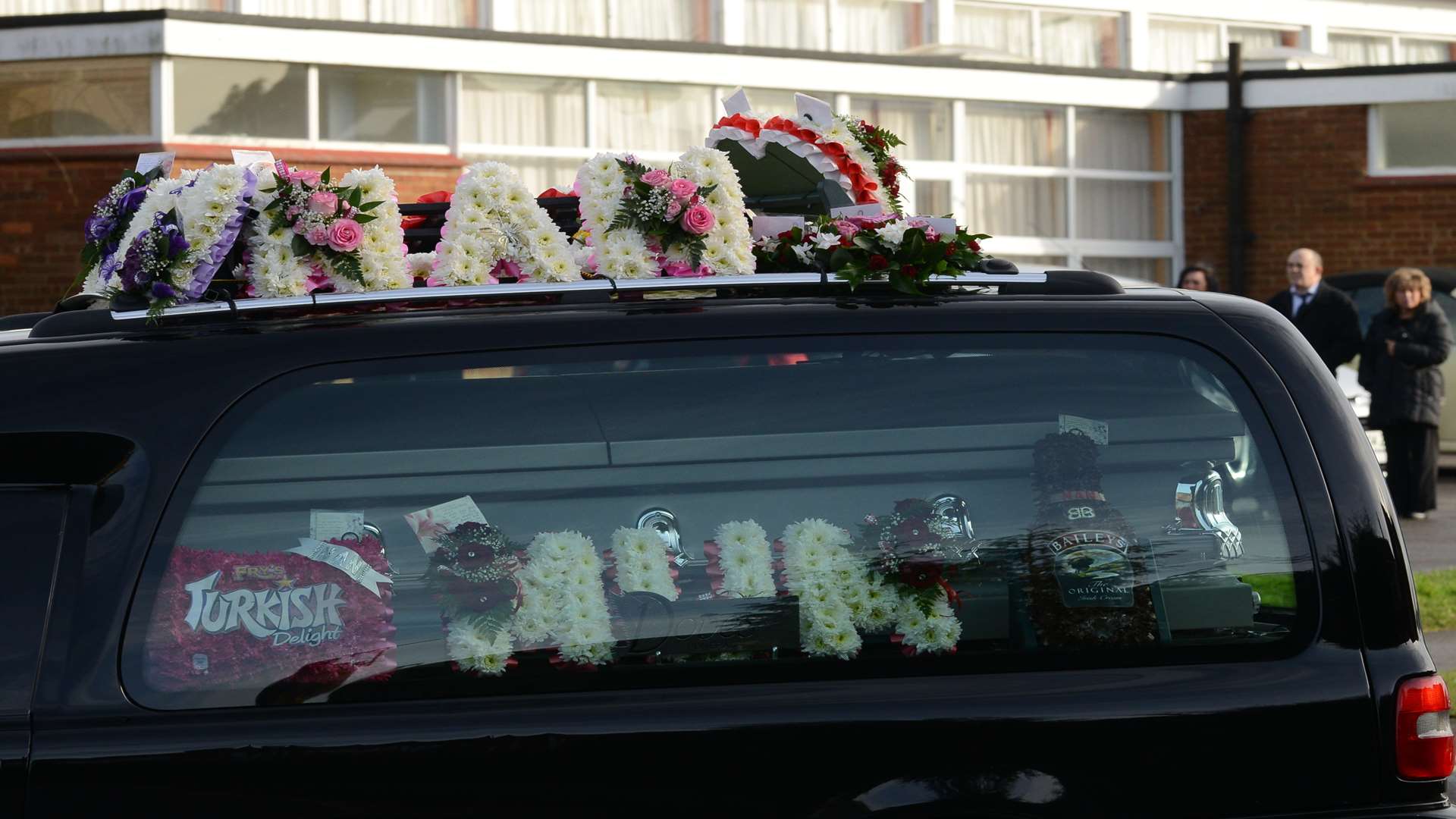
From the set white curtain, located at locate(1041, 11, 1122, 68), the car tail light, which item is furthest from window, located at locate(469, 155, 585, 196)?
the car tail light

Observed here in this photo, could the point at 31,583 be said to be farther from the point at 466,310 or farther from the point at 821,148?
the point at 821,148

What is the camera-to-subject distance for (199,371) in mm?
2570

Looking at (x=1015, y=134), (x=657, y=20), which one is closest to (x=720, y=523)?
(x=657, y=20)

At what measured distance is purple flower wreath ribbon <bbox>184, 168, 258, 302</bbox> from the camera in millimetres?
2891

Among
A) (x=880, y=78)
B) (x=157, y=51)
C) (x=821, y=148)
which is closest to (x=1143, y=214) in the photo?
(x=880, y=78)

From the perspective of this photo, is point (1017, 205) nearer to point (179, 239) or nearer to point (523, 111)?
point (523, 111)

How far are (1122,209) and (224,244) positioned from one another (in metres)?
19.2

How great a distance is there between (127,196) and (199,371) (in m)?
0.80

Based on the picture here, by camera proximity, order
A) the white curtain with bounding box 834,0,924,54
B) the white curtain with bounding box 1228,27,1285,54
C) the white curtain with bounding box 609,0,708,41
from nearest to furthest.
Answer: the white curtain with bounding box 609,0,708,41, the white curtain with bounding box 834,0,924,54, the white curtain with bounding box 1228,27,1285,54

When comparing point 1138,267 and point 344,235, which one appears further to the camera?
point 1138,267

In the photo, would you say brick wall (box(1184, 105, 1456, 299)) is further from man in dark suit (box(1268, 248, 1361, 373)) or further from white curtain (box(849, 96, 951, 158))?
man in dark suit (box(1268, 248, 1361, 373))

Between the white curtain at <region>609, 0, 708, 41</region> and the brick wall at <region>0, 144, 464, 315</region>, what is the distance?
4779 mm

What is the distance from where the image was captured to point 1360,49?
80.3 feet

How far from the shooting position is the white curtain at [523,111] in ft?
53.7
